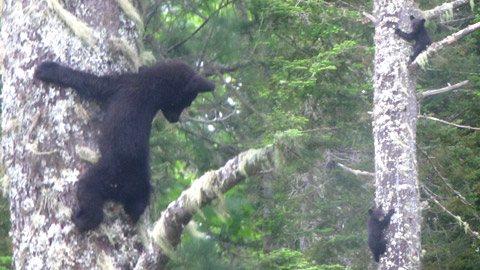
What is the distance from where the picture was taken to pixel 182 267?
22.9ft

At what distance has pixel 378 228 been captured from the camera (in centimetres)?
509

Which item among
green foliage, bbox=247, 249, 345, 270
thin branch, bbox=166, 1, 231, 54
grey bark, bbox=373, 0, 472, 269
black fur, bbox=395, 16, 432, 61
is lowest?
green foliage, bbox=247, 249, 345, 270

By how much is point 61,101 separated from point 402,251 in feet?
9.41

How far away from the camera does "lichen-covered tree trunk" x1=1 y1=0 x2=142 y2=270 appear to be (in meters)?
3.69

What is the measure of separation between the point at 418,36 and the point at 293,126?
2.09m

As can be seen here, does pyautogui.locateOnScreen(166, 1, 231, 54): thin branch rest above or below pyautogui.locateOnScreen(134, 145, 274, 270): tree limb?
above

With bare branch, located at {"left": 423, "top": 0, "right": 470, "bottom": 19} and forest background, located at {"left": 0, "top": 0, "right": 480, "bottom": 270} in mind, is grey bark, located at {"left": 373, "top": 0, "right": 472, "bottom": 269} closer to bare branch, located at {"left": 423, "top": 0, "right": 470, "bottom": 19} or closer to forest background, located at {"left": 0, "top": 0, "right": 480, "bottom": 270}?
bare branch, located at {"left": 423, "top": 0, "right": 470, "bottom": 19}

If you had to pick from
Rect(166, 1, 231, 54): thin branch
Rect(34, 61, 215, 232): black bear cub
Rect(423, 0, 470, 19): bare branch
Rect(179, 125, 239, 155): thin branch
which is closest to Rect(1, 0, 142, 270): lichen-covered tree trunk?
Rect(34, 61, 215, 232): black bear cub

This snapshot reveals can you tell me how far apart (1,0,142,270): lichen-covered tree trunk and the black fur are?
2.41 m

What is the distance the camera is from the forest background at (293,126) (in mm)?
7531

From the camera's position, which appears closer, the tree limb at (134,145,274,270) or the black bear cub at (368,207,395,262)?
the tree limb at (134,145,274,270)

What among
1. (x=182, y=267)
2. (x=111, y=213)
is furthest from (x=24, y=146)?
(x=182, y=267)

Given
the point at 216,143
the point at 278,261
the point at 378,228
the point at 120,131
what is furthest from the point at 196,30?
the point at 120,131

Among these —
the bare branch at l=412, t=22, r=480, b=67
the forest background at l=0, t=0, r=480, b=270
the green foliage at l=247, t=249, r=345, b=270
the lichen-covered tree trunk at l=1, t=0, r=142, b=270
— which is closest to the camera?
the lichen-covered tree trunk at l=1, t=0, r=142, b=270
